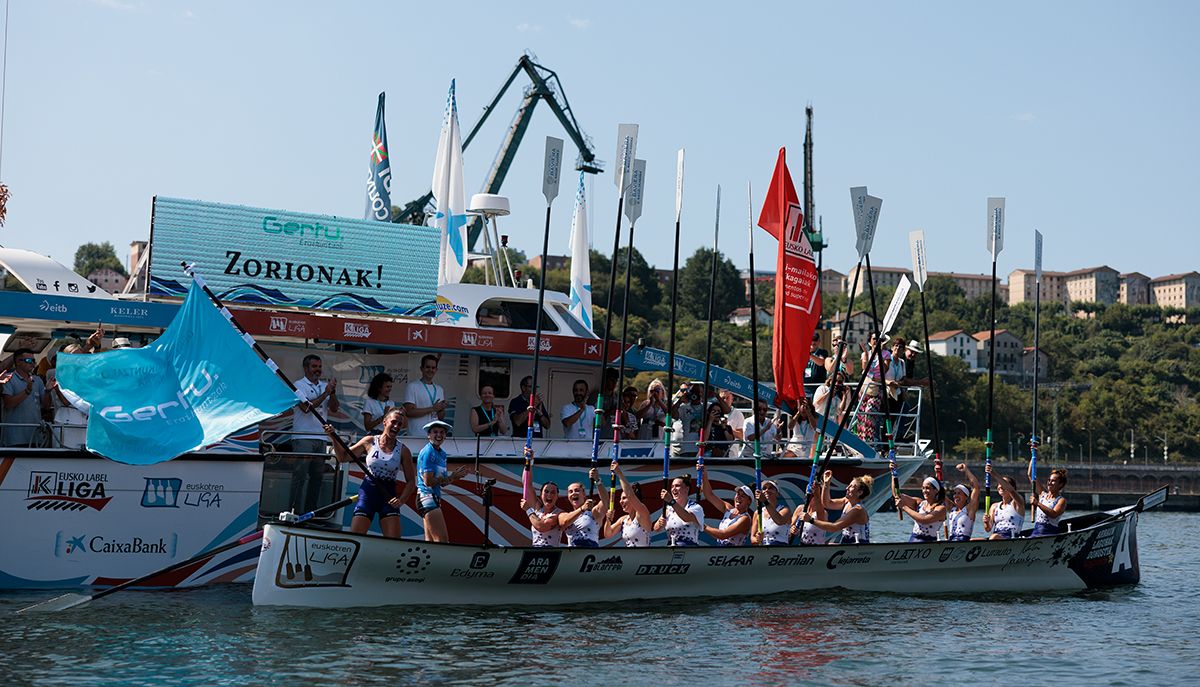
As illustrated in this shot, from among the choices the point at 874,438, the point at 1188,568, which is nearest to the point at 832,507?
the point at 874,438

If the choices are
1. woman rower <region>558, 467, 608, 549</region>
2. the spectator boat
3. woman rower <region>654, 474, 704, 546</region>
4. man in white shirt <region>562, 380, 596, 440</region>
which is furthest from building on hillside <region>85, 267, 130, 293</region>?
woman rower <region>558, 467, 608, 549</region>

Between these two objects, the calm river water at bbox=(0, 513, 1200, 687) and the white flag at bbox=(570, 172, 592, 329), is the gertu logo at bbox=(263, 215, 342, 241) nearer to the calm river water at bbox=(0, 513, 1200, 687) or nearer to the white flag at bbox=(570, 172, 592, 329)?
the calm river water at bbox=(0, 513, 1200, 687)

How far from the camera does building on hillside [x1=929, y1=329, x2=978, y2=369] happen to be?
17512 centimetres

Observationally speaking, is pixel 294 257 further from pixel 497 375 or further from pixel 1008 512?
pixel 1008 512

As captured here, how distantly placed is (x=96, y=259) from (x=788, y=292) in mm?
163964

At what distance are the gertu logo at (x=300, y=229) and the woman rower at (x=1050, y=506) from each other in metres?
11.2

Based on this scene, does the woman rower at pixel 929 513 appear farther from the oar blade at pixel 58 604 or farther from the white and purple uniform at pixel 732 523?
the oar blade at pixel 58 604

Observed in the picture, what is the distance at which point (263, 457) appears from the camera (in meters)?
18.3

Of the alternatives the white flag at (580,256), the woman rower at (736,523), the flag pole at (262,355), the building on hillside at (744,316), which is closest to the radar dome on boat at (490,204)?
the flag pole at (262,355)

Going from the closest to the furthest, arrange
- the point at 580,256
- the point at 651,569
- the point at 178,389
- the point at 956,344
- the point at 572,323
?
the point at 178,389 → the point at 651,569 → the point at 572,323 → the point at 580,256 → the point at 956,344

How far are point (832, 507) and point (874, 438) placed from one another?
3251 mm

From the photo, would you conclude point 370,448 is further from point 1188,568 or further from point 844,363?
point 1188,568

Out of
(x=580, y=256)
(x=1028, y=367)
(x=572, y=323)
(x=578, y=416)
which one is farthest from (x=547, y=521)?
(x=1028, y=367)

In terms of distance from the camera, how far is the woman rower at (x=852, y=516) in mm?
19703
